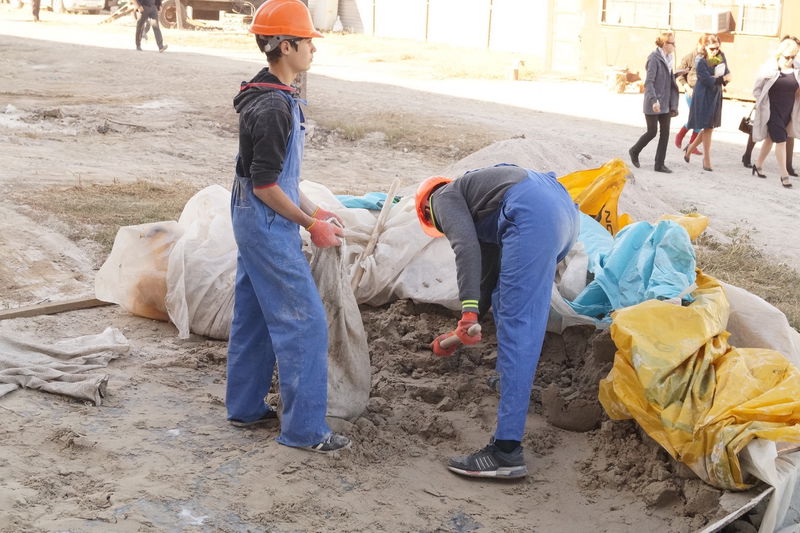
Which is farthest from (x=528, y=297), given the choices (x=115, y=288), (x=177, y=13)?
(x=177, y=13)

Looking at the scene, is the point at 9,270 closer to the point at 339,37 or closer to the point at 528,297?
the point at 528,297

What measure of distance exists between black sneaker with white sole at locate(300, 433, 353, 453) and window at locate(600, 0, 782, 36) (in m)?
15.0

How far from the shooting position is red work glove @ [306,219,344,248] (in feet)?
12.3

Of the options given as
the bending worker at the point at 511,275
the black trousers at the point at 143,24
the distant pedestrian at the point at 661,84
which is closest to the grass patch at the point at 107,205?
the bending worker at the point at 511,275

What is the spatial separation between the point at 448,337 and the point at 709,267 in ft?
11.4

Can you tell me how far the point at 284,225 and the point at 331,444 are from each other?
3.05 ft

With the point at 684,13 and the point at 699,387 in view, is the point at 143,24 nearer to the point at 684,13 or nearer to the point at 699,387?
the point at 684,13

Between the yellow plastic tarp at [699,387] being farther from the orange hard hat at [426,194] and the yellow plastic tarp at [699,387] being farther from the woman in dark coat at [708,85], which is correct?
the woman in dark coat at [708,85]

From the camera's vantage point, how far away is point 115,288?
212 inches

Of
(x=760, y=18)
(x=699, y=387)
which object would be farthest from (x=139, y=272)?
(x=760, y=18)

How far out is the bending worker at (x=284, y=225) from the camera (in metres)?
3.54

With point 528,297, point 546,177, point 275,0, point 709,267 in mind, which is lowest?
point 709,267

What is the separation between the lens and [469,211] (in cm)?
394

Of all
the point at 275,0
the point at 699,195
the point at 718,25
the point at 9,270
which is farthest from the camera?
the point at 718,25
